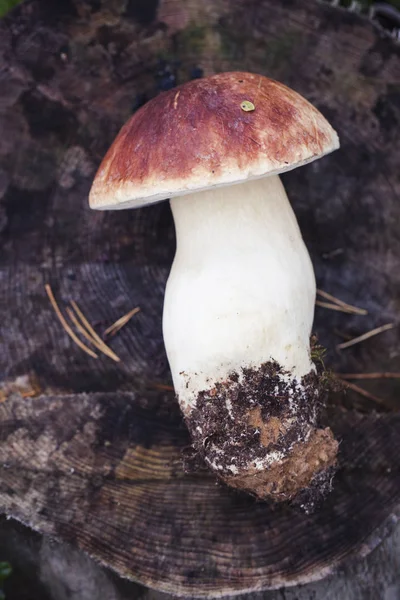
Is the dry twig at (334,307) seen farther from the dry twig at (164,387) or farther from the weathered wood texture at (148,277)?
the dry twig at (164,387)

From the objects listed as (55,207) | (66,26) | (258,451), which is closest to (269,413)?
(258,451)

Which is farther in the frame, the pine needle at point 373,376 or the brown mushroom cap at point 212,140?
the pine needle at point 373,376

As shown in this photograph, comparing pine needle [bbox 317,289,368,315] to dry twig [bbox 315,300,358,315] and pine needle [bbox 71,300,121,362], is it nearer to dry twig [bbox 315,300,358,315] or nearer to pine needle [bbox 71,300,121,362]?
dry twig [bbox 315,300,358,315]

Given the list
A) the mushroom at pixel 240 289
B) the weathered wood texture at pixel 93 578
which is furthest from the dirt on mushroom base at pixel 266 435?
the weathered wood texture at pixel 93 578

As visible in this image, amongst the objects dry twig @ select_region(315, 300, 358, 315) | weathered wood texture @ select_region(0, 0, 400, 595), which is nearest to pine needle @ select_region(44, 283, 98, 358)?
weathered wood texture @ select_region(0, 0, 400, 595)

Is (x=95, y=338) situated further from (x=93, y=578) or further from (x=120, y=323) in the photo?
(x=93, y=578)

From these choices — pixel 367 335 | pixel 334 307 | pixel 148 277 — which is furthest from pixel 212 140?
pixel 367 335
